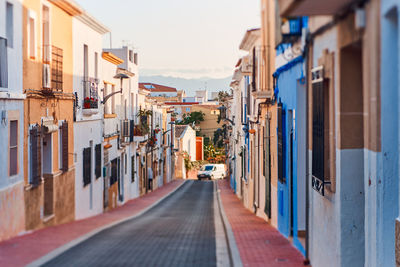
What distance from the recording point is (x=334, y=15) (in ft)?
23.1

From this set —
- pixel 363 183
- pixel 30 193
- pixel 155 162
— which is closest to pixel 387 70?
pixel 363 183

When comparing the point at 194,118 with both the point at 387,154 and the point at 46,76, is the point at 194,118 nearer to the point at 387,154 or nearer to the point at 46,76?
the point at 46,76

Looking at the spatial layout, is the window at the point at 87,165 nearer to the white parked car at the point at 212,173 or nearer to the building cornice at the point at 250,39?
the building cornice at the point at 250,39

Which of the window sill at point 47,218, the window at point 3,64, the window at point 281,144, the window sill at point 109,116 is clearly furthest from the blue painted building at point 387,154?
the window sill at point 109,116

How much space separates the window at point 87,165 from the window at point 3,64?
338 inches

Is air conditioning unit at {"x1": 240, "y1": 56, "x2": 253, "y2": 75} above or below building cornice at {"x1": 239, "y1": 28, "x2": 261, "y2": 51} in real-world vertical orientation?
below

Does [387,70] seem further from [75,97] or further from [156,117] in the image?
[156,117]

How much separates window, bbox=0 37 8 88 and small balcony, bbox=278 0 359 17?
850 centimetres

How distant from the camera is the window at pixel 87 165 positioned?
21378 mm

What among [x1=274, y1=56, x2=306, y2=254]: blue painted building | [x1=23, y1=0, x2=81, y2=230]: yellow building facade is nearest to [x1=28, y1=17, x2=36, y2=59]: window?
[x1=23, y1=0, x2=81, y2=230]: yellow building facade

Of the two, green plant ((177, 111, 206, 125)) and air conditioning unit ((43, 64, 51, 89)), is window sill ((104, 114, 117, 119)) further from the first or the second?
green plant ((177, 111, 206, 125))

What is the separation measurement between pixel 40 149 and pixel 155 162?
102 ft

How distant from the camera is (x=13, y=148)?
13719 millimetres

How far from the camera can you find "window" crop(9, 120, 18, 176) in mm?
13648
